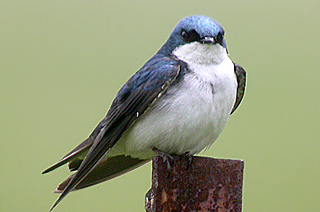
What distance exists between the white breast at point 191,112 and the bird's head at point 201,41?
0.03 m

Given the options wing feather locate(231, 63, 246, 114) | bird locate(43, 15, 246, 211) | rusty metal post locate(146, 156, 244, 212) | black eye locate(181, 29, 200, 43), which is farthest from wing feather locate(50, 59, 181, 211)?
rusty metal post locate(146, 156, 244, 212)

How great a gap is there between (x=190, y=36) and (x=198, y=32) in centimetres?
5

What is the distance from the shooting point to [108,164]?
8.59ft

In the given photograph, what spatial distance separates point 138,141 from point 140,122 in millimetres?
83

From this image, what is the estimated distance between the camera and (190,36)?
238cm

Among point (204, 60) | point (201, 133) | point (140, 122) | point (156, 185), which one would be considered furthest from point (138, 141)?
point (156, 185)

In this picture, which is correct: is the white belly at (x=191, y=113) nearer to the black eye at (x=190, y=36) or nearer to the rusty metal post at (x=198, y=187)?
the black eye at (x=190, y=36)

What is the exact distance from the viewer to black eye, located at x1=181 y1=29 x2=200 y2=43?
236 centimetres

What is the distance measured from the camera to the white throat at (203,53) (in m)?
2.33

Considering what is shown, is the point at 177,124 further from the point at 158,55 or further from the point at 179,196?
the point at 179,196

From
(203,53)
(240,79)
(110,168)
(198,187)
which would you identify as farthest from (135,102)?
(198,187)

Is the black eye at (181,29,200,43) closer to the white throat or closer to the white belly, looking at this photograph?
the white throat

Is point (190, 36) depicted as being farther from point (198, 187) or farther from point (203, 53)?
point (198, 187)

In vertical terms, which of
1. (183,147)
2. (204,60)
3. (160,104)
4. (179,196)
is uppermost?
(204,60)
